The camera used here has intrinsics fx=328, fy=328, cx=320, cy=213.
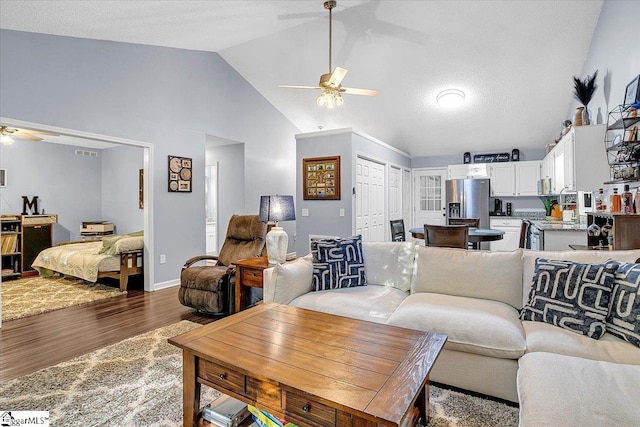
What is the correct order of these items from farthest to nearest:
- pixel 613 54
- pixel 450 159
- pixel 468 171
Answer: pixel 450 159 < pixel 468 171 < pixel 613 54

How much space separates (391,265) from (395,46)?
317cm

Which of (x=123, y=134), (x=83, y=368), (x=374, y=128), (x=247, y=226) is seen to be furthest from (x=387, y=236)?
(x=83, y=368)

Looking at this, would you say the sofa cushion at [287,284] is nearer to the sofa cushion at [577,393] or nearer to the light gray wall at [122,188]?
the sofa cushion at [577,393]

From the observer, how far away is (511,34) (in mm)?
3982

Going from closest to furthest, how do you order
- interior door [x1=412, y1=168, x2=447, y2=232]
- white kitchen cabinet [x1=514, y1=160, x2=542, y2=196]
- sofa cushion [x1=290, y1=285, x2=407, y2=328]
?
sofa cushion [x1=290, y1=285, x2=407, y2=328] → white kitchen cabinet [x1=514, y1=160, x2=542, y2=196] → interior door [x1=412, y1=168, x2=447, y2=232]

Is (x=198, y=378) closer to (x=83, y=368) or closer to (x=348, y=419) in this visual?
(x=348, y=419)

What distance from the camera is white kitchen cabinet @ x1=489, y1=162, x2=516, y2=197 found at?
6.61 meters

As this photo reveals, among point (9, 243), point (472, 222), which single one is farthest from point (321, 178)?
point (9, 243)

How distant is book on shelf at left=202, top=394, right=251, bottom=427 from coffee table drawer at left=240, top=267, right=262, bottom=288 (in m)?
1.39

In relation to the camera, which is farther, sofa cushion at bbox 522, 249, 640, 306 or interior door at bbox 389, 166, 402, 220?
interior door at bbox 389, 166, 402, 220

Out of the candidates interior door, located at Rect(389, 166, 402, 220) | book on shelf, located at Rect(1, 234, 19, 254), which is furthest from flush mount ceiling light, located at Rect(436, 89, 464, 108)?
book on shelf, located at Rect(1, 234, 19, 254)

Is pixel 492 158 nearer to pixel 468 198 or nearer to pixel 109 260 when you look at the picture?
pixel 468 198

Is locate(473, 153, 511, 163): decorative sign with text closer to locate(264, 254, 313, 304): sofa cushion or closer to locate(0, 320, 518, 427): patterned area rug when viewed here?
locate(264, 254, 313, 304): sofa cushion

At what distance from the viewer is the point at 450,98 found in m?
5.30
